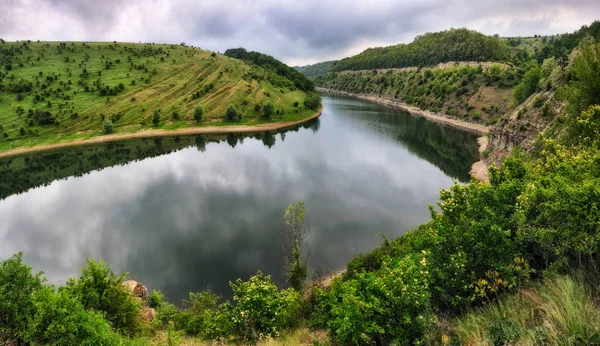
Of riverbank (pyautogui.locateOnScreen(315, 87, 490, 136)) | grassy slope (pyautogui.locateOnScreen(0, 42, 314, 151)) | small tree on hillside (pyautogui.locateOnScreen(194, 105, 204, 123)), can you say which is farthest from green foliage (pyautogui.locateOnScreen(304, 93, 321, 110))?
small tree on hillside (pyautogui.locateOnScreen(194, 105, 204, 123))

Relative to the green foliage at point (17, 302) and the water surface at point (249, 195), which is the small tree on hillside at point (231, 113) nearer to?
the water surface at point (249, 195)

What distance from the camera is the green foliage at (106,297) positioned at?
15617 millimetres

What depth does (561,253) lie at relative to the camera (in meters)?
11.1

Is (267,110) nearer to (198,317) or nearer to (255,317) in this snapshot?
(198,317)

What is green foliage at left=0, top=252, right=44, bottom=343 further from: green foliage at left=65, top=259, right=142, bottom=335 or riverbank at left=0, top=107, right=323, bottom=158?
riverbank at left=0, top=107, right=323, bottom=158

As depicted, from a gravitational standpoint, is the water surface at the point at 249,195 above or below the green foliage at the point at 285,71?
below

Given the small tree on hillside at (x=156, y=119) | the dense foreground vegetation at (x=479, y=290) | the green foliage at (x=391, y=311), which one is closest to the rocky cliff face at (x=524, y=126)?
the dense foreground vegetation at (x=479, y=290)

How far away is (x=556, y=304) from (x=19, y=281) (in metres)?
18.9

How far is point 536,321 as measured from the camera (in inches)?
360

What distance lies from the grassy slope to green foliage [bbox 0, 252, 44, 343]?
94.3m

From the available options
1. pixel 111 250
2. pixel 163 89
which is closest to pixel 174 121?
pixel 163 89

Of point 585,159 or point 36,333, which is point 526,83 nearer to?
point 585,159

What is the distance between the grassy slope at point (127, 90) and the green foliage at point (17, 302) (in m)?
94.3

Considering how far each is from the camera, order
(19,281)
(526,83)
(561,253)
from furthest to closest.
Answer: (526,83)
(19,281)
(561,253)
